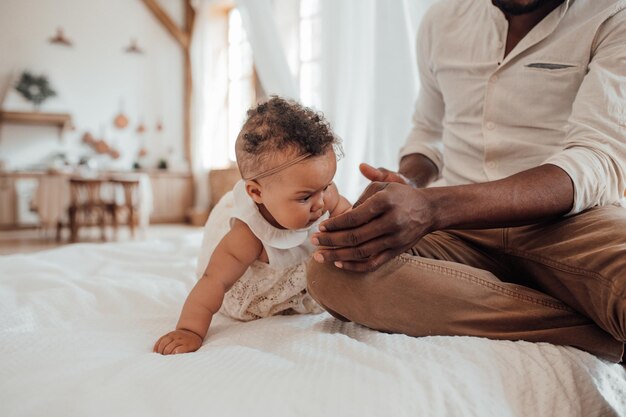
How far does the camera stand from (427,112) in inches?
60.8

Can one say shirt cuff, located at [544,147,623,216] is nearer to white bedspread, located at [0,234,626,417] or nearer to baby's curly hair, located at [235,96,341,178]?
white bedspread, located at [0,234,626,417]

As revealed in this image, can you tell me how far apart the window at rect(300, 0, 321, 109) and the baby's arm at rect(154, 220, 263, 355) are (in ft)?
6.04

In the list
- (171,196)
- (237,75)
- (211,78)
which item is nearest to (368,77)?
(237,75)

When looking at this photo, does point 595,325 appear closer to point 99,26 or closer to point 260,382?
point 260,382

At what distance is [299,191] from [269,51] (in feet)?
6.54

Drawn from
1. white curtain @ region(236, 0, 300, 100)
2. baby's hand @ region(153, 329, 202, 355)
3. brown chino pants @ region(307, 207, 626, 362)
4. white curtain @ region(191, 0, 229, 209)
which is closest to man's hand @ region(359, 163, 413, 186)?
brown chino pants @ region(307, 207, 626, 362)

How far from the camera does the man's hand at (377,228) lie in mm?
720

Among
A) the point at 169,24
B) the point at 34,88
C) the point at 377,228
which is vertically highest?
the point at 169,24

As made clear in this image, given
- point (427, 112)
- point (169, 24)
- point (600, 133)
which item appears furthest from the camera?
point (169, 24)

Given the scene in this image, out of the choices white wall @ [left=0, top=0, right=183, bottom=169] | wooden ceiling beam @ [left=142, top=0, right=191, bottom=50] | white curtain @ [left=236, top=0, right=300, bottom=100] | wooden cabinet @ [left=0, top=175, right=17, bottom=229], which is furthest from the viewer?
wooden ceiling beam @ [left=142, top=0, right=191, bottom=50]

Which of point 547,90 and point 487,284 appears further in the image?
point 547,90

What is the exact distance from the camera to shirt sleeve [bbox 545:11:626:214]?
2.77 feet

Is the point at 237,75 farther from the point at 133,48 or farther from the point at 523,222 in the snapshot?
the point at 523,222

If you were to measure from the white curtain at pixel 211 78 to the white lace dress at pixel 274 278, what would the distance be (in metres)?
5.54
